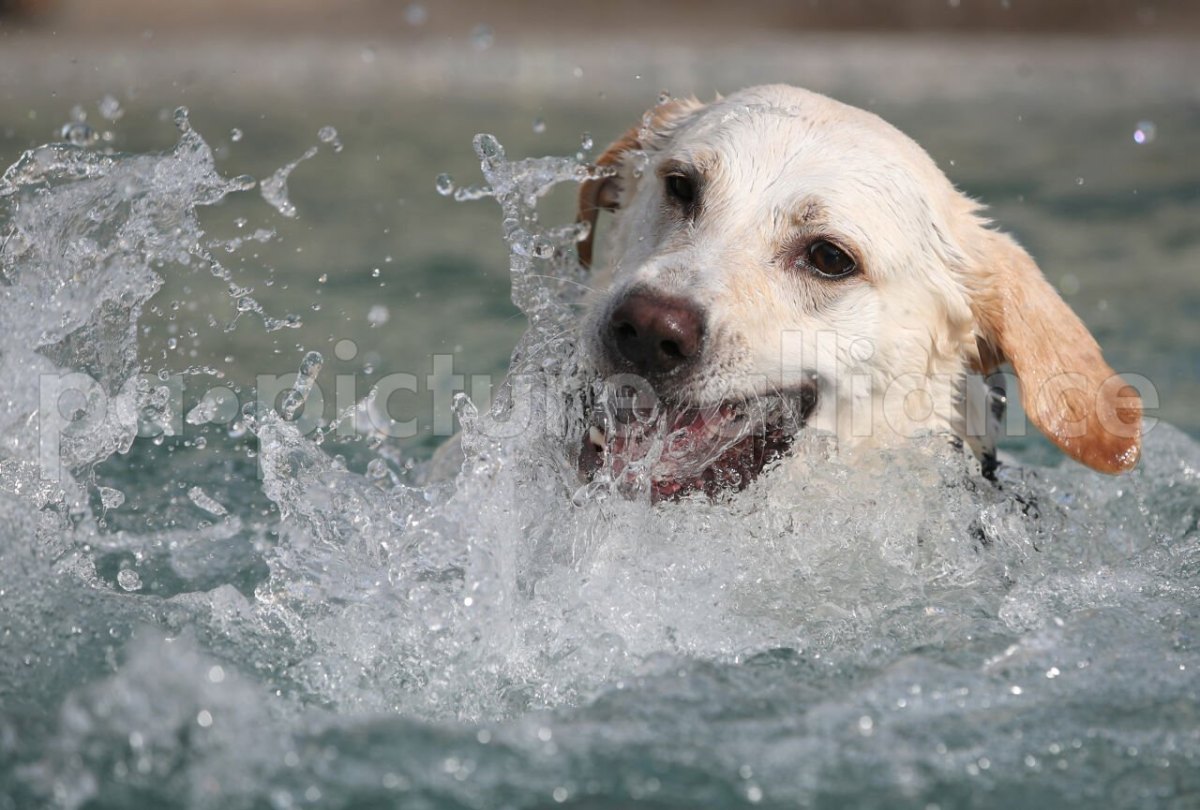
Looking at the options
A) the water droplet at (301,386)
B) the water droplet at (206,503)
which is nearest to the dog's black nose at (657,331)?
the water droplet at (301,386)

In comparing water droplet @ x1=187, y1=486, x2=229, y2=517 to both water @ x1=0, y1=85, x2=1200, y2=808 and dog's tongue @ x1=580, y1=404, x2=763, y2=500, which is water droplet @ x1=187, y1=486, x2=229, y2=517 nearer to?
water @ x1=0, y1=85, x2=1200, y2=808

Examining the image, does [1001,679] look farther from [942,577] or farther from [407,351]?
[407,351]

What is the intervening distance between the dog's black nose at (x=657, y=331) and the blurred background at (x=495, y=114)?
5.73ft

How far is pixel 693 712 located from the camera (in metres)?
2.72

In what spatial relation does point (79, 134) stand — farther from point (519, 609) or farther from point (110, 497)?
point (519, 609)

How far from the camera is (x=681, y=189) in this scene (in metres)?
3.63

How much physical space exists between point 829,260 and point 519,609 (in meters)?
1.24

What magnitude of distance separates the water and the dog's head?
0.17 metres

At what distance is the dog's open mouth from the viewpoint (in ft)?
10.8

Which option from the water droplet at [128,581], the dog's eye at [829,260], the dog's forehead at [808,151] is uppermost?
the dog's forehead at [808,151]

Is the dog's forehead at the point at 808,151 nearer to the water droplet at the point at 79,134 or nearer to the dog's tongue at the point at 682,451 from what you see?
the dog's tongue at the point at 682,451

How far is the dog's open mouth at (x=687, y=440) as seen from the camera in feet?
10.8

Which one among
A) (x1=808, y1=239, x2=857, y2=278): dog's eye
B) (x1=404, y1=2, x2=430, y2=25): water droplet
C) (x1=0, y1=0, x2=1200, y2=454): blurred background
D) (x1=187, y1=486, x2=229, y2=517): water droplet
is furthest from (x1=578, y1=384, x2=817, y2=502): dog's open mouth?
(x1=404, y1=2, x2=430, y2=25): water droplet

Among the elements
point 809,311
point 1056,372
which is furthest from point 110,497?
point 1056,372
